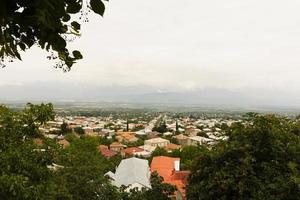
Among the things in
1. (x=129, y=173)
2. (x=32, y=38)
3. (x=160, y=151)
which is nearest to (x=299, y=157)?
(x=32, y=38)

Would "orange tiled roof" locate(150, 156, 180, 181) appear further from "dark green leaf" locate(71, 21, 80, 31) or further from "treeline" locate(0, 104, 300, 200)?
"dark green leaf" locate(71, 21, 80, 31)

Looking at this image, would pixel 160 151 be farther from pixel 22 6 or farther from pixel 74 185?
pixel 22 6

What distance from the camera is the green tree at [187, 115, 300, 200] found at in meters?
11.4

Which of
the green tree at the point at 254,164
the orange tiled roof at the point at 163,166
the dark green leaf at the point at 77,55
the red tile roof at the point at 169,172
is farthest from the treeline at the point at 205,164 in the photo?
the orange tiled roof at the point at 163,166

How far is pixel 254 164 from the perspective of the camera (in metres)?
12.1

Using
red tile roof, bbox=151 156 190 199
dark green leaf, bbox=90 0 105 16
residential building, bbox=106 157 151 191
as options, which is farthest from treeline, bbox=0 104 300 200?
red tile roof, bbox=151 156 190 199

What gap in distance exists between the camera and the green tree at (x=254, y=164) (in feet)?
37.4

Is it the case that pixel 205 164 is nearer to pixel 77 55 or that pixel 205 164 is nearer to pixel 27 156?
pixel 27 156

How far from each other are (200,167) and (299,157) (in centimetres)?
300

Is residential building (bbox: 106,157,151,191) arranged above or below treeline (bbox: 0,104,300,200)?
below

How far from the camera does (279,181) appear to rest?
11.4 m

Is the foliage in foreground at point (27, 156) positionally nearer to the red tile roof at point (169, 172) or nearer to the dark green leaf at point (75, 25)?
the dark green leaf at point (75, 25)

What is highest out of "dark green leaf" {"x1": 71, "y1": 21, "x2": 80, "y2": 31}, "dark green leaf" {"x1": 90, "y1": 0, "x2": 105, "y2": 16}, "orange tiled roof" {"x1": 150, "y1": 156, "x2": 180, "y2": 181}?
"dark green leaf" {"x1": 90, "y1": 0, "x2": 105, "y2": 16}

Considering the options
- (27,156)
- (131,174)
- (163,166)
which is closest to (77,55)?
(27,156)
